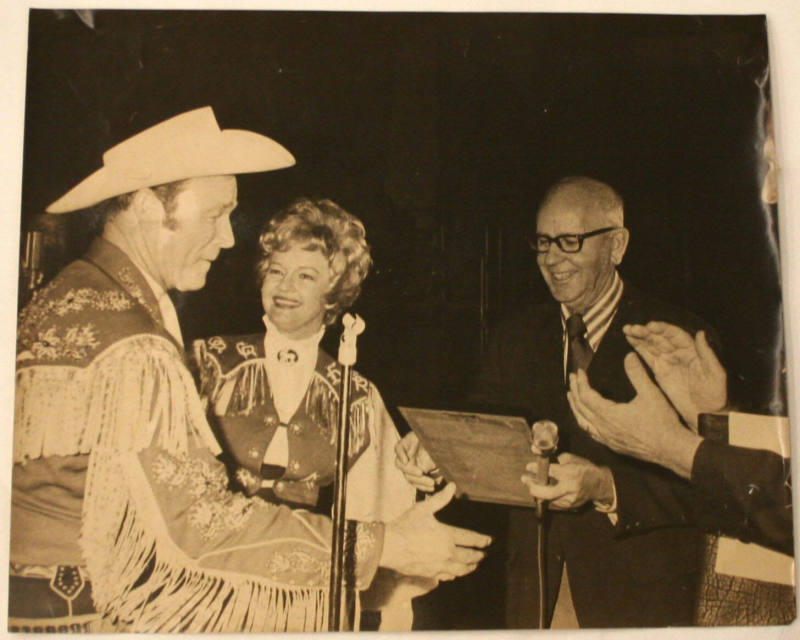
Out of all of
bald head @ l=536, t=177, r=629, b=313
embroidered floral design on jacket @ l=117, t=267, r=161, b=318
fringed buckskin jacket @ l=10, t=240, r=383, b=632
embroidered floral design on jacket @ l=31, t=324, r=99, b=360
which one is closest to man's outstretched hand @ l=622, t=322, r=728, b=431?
bald head @ l=536, t=177, r=629, b=313

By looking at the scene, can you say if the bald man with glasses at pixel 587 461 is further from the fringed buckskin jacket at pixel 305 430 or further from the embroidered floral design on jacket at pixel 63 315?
the embroidered floral design on jacket at pixel 63 315

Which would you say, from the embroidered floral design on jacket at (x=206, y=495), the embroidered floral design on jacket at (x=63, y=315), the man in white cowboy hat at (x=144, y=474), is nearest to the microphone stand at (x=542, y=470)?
the man in white cowboy hat at (x=144, y=474)

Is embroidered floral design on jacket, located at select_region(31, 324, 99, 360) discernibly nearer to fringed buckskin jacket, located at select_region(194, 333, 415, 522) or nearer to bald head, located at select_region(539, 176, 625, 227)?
fringed buckskin jacket, located at select_region(194, 333, 415, 522)

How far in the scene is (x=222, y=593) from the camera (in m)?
1.51

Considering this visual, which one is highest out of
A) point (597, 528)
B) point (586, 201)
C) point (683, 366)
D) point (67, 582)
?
point (586, 201)

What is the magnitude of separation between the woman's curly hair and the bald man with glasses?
0.34 meters

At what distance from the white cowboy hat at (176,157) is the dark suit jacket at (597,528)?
0.68m

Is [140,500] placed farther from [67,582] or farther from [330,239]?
[330,239]

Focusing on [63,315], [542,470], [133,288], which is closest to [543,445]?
[542,470]

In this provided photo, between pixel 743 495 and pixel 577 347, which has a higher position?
pixel 577 347

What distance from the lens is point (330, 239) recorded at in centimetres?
160

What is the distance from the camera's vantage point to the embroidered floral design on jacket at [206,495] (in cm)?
152

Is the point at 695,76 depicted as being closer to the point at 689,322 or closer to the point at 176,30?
the point at 689,322

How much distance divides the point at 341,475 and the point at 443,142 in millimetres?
774
